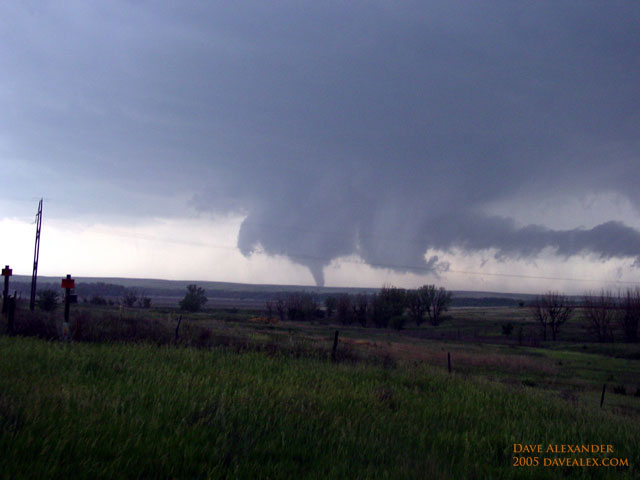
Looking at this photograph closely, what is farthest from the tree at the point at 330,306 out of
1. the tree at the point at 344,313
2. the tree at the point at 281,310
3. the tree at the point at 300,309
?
the tree at the point at 281,310

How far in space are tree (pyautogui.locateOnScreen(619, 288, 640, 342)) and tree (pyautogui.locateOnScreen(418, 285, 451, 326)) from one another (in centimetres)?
3264

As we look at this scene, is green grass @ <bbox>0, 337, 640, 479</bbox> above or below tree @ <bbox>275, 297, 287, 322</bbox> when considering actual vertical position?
above

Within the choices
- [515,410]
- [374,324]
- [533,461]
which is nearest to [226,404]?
[533,461]

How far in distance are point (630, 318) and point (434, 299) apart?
36.4 meters

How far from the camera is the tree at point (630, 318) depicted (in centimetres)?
7488

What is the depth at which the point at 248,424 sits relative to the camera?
7270 mm

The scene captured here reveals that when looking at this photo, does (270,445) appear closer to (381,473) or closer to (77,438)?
(381,473)

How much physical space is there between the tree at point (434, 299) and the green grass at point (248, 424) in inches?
3583

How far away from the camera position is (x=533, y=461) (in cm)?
749

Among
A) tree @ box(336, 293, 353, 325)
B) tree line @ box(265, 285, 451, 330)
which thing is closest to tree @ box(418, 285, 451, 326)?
tree line @ box(265, 285, 451, 330)

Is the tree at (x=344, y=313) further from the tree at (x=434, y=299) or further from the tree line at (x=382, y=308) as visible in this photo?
the tree at (x=434, y=299)

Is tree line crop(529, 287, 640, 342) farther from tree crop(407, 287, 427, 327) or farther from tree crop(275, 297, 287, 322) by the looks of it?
tree crop(275, 297, 287, 322)

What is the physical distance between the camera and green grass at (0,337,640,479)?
555 centimetres

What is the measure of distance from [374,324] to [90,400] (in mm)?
87922
